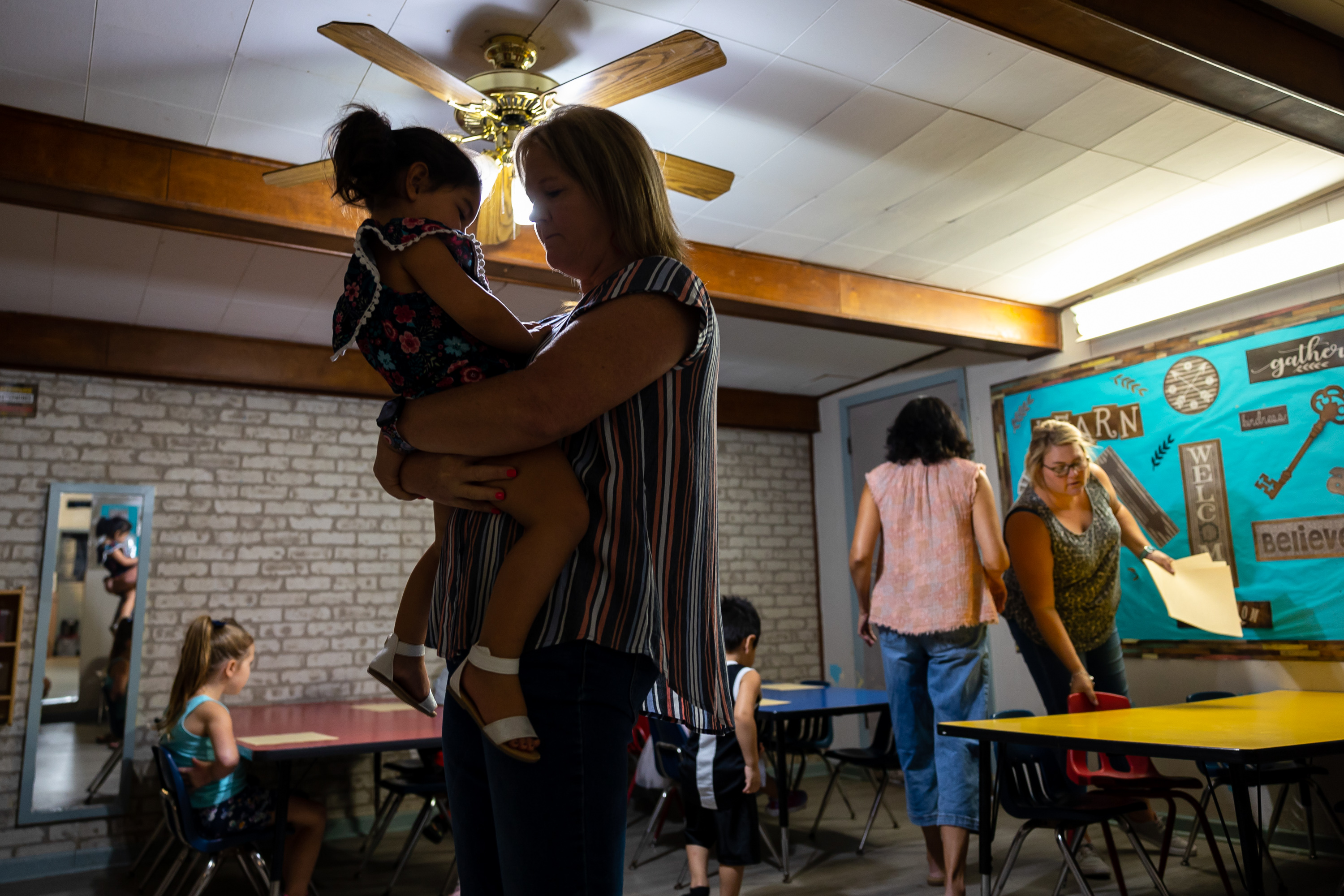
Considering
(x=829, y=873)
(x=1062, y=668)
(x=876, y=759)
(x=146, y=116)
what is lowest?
(x=829, y=873)

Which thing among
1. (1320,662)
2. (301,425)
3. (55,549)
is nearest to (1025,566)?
(1320,662)

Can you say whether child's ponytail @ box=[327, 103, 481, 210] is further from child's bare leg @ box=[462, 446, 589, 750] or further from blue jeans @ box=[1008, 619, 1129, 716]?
blue jeans @ box=[1008, 619, 1129, 716]

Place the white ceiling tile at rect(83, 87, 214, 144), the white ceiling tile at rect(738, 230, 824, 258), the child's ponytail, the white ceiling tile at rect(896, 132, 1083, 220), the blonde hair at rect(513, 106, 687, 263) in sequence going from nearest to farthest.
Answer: the blonde hair at rect(513, 106, 687, 263) < the child's ponytail < the white ceiling tile at rect(83, 87, 214, 144) < the white ceiling tile at rect(896, 132, 1083, 220) < the white ceiling tile at rect(738, 230, 824, 258)

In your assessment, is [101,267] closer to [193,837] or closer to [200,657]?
[200,657]

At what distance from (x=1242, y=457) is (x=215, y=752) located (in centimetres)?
479

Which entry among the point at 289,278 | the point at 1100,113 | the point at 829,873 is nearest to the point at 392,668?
the point at 1100,113

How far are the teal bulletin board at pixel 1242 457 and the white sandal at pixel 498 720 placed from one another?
4662 millimetres

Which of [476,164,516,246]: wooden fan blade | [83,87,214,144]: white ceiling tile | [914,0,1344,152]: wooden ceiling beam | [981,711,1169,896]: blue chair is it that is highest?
[83,87,214,144]: white ceiling tile

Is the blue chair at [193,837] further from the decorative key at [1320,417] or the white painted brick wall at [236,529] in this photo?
the decorative key at [1320,417]

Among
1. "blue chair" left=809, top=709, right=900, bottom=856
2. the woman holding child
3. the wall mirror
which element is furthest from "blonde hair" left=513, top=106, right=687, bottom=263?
the wall mirror

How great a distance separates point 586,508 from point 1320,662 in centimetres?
466

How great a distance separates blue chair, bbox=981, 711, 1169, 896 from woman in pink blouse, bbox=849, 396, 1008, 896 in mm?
190

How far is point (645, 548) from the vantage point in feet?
2.93

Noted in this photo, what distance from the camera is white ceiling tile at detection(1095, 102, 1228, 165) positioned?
3.68 m
